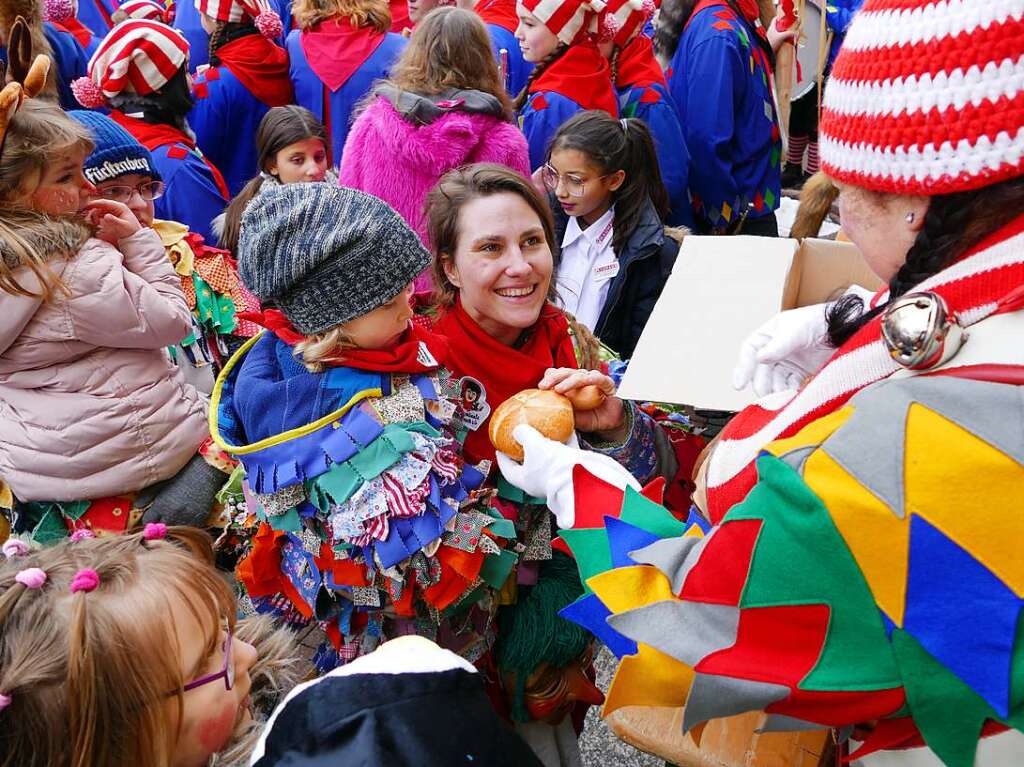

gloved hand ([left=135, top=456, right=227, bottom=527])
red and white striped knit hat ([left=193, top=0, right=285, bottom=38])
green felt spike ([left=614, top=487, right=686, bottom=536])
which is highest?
green felt spike ([left=614, top=487, right=686, bottom=536])

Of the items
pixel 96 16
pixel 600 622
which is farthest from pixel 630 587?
pixel 96 16

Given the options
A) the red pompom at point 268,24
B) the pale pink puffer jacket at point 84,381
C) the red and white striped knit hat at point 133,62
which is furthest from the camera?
the red pompom at point 268,24

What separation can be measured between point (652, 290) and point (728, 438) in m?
1.88

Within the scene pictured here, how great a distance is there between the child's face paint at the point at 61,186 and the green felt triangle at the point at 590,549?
172 cm

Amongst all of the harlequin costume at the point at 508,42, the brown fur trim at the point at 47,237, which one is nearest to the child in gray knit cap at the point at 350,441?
the brown fur trim at the point at 47,237

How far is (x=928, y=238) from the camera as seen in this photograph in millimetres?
991

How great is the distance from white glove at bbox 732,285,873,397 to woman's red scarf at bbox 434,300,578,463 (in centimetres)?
52

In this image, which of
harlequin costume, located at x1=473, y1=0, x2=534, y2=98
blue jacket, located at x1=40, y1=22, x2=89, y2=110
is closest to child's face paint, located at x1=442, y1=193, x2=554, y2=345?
harlequin costume, located at x1=473, y1=0, x2=534, y2=98

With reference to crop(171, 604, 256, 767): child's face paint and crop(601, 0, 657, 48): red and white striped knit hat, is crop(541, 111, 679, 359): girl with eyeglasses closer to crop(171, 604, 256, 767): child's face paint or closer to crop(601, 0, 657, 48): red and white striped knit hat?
crop(601, 0, 657, 48): red and white striped knit hat

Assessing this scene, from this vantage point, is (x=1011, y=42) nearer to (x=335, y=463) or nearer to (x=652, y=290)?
(x=335, y=463)

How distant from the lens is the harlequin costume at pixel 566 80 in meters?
3.88

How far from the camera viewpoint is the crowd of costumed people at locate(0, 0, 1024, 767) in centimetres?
86

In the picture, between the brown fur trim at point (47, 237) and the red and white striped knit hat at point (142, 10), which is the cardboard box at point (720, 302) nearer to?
the brown fur trim at point (47, 237)

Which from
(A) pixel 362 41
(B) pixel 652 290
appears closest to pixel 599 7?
(A) pixel 362 41
